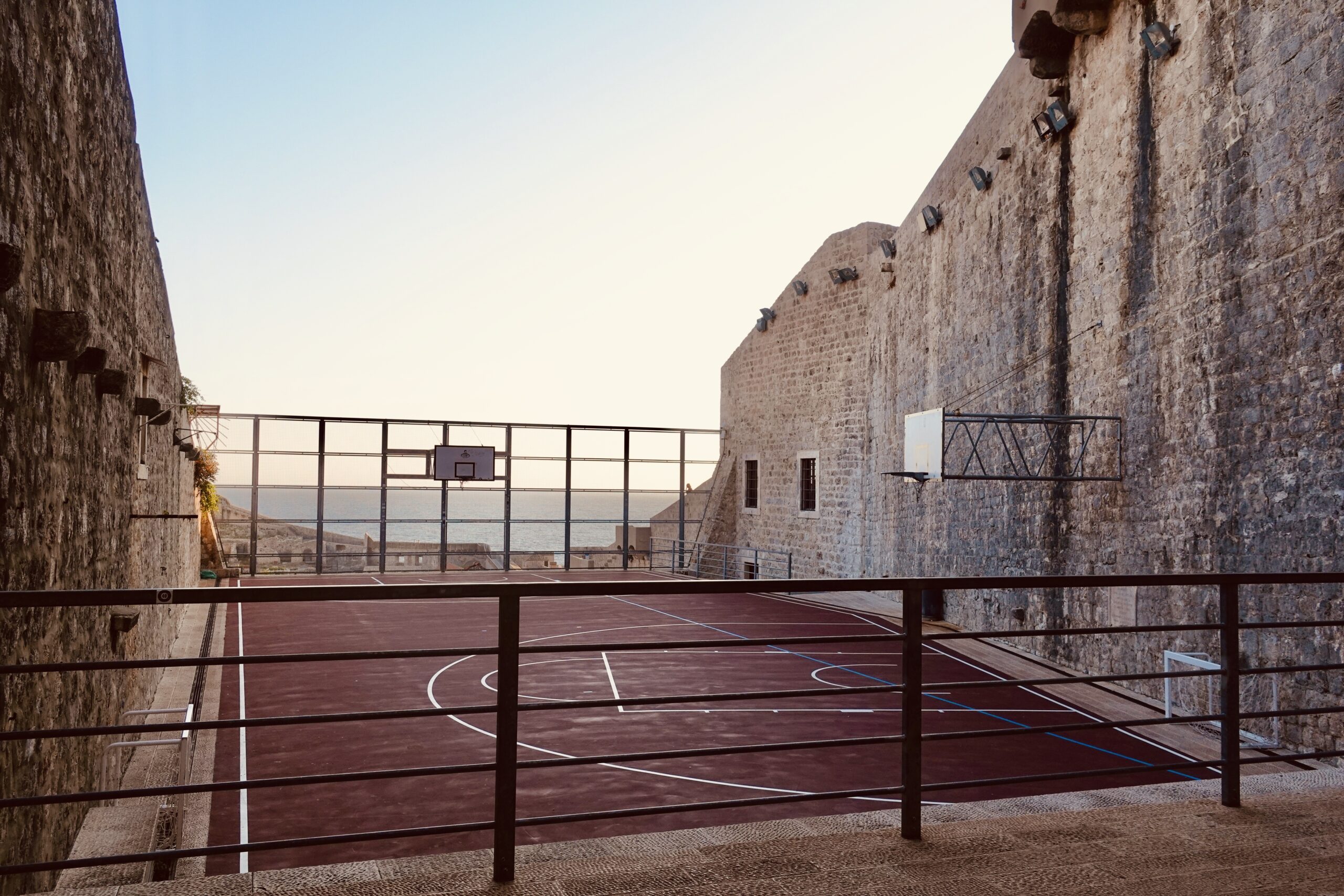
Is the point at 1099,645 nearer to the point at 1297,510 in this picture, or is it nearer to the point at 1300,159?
the point at 1297,510

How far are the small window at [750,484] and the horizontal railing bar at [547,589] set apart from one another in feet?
65.6

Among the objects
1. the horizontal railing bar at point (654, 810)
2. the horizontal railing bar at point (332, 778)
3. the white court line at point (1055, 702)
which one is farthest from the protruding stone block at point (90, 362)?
the white court line at point (1055, 702)

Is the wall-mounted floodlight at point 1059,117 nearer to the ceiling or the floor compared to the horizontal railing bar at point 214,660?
nearer to the ceiling

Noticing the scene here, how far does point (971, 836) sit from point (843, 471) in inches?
671

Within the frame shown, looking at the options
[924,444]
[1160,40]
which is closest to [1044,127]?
[1160,40]

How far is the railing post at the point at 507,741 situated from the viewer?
2.70 m

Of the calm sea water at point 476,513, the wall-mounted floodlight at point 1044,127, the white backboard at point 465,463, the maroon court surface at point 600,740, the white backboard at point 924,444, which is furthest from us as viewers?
the calm sea water at point 476,513

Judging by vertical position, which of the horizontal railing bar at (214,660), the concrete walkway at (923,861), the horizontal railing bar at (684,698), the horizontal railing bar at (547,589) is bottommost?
the concrete walkway at (923,861)

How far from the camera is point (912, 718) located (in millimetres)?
3164

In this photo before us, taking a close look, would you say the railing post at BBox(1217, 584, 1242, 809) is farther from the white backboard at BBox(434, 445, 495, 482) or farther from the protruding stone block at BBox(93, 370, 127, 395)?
the white backboard at BBox(434, 445, 495, 482)

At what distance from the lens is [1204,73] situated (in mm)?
8859

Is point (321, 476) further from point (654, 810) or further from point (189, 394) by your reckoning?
point (654, 810)

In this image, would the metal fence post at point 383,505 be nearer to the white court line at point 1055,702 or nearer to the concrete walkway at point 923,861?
the white court line at point 1055,702

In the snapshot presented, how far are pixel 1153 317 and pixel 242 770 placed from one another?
346 inches
